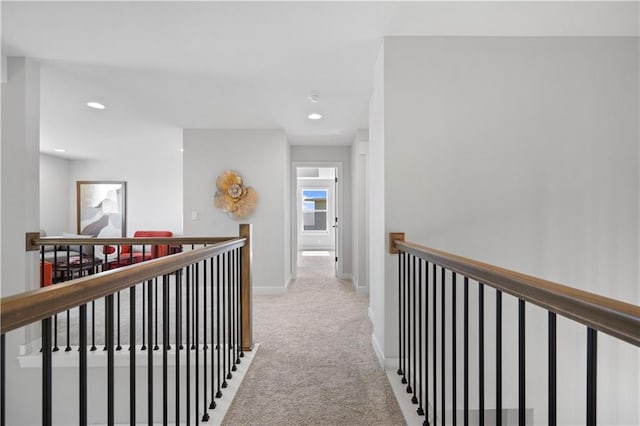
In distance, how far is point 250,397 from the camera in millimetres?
1914

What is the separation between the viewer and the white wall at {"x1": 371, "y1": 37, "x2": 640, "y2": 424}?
2219 mm

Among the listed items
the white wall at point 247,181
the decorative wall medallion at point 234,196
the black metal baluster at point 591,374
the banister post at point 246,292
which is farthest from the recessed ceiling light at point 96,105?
the black metal baluster at point 591,374

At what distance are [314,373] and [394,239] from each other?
1049mm

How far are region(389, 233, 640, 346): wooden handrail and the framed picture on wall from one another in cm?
773

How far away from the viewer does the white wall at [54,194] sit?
6547mm

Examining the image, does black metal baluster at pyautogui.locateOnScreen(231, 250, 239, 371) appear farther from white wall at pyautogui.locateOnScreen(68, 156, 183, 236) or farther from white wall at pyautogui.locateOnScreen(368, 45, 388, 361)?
white wall at pyautogui.locateOnScreen(68, 156, 183, 236)

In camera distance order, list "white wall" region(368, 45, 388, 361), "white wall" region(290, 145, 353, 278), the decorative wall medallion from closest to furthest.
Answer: "white wall" region(368, 45, 388, 361), the decorative wall medallion, "white wall" region(290, 145, 353, 278)

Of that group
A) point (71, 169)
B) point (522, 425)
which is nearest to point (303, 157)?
point (522, 425)

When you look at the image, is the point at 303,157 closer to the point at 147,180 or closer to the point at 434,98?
the point at 434,98

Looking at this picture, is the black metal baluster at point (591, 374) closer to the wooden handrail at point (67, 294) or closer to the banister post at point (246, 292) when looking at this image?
the wooden handrail at point (67, 294)

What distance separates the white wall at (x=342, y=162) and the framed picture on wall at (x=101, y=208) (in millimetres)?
4169

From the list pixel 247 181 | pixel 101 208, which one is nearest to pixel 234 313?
pixel 247 181

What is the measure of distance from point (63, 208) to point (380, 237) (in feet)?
24.8

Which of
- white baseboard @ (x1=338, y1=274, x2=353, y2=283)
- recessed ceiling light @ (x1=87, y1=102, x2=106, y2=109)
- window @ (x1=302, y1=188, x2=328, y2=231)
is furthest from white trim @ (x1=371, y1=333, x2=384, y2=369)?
window @ (x1=302, y1=188, x2=328, y2=231)
